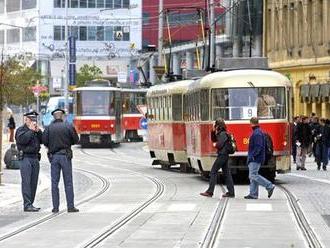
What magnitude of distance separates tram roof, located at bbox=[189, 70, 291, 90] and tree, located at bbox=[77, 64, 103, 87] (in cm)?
7585

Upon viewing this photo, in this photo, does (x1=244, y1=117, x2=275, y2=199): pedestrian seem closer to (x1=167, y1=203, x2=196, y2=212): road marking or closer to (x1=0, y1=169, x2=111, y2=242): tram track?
(x1=167, y1=203, x2=196, y2=212): road marking

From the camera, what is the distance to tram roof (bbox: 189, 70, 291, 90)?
91.8ft

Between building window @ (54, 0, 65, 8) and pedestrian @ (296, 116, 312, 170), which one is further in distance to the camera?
building window @ (54, 0, 65, 8)

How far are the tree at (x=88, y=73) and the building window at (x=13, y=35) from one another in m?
10.7

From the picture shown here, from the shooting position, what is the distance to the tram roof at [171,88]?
110 ft

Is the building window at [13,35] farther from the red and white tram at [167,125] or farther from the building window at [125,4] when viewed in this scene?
the red and white tram at [167,125]

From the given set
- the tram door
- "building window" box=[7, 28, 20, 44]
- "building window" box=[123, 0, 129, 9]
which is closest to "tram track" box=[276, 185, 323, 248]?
the tram door

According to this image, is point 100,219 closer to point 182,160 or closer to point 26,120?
point 26,120

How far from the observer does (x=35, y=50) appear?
115 metres

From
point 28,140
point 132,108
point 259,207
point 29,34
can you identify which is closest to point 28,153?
point 28,140

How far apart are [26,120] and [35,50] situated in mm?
94676

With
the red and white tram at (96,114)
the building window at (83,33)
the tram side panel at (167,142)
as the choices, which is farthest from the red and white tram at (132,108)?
the building window at (83,33)

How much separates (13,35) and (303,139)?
86.9m

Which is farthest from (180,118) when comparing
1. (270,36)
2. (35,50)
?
(35,50)
